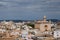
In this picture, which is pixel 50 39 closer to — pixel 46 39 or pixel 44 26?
pixel 46 39

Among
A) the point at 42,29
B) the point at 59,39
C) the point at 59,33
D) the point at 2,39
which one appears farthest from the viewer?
the point at 42,29

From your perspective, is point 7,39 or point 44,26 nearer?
point 7,39

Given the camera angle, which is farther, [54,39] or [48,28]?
[48,28]

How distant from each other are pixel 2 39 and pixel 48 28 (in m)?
9.49

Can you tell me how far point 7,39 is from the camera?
59.4 ft

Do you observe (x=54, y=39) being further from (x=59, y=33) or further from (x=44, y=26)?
(x=44, y=26)

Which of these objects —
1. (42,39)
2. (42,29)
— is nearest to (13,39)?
(42,39)

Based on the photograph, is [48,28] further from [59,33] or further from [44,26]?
[59,33]

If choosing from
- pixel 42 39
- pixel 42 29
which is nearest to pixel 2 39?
pixel 42 39

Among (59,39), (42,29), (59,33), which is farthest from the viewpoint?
(42,29)

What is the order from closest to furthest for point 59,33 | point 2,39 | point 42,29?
1. point 2,39
2. point 59,33
3. point 42,29

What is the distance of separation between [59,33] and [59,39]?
313cm

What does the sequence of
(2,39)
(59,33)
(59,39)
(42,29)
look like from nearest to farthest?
(59,39)
(2,39)
(59,33)
(42,29)

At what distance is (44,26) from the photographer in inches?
1008
